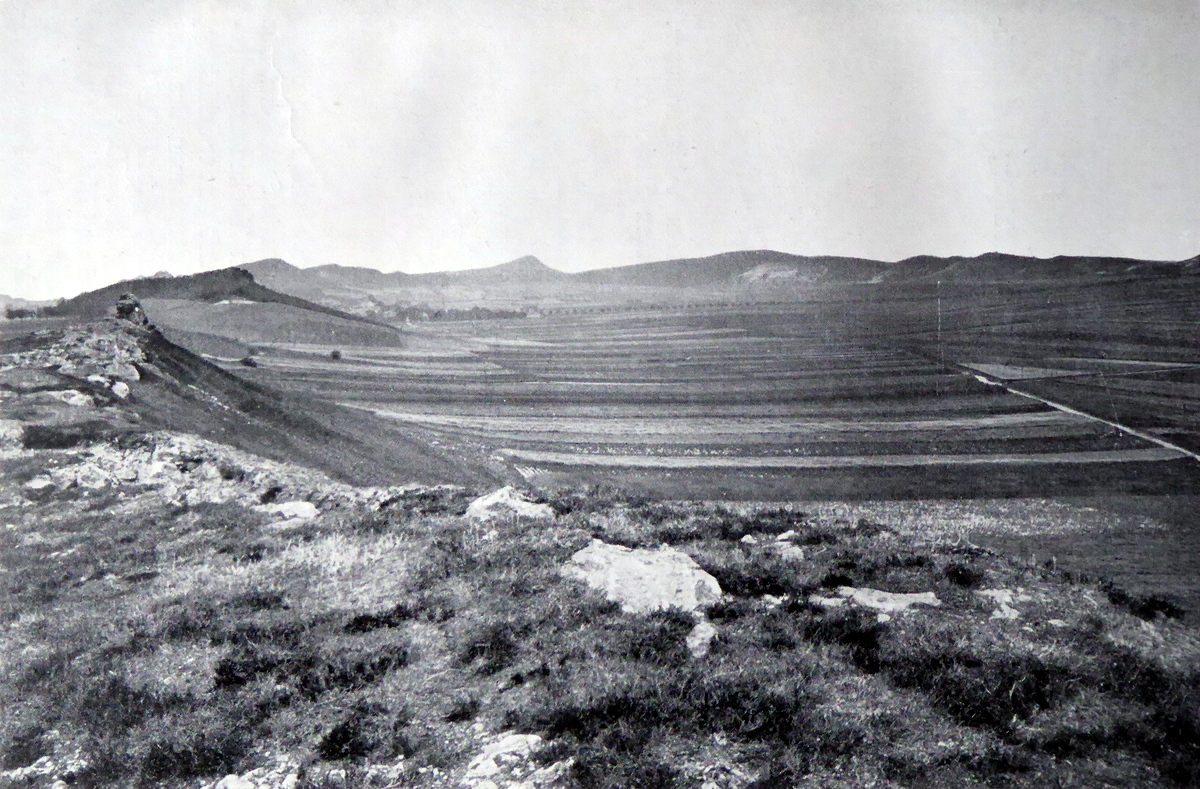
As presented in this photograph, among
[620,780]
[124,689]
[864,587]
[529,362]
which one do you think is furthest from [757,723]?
[529,362]

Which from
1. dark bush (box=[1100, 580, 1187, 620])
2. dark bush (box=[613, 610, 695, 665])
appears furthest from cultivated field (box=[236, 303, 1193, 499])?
dark bush (box=[613, 610, 695, 665])

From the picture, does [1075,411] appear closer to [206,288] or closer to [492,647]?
[492,647]

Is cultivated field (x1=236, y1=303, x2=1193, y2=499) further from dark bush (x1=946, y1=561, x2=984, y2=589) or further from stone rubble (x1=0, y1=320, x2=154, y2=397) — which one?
dark bush (x1=946, y1=561, x2=984, y2=589)

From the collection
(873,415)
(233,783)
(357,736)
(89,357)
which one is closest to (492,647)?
(357,736)

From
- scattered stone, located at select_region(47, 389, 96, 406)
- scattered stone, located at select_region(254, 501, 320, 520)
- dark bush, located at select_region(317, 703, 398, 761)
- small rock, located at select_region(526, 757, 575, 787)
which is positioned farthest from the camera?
scattered stone, located at select_region(47, 389, 96, 406)

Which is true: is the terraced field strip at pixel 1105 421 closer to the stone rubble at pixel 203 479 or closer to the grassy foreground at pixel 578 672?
the grassy foreground at pixel 578 672
